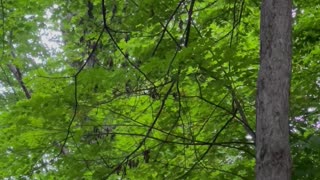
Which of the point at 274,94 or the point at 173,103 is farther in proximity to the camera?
the point at 173,103

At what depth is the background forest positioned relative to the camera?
3398mm

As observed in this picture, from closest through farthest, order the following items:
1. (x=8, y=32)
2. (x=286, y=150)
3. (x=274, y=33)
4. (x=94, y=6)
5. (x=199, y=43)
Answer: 1. (x=286, y=150)
2. (x=274, y=33)
3. (x=199, y=43)
4. (x=94, y=6)
5. (x=8, y=32)

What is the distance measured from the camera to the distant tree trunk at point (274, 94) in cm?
216

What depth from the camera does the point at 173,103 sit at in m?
4.30

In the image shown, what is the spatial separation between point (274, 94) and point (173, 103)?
211 centimetres

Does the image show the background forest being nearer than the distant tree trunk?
No

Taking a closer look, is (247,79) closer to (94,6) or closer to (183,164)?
(183,164)

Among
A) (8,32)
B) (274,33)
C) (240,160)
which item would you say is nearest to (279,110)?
(274,33)

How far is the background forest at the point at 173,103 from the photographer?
11.1 feet

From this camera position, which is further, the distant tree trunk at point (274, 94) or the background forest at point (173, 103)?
the background forest at point (173, 103)

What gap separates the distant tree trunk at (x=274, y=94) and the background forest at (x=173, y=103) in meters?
0.64

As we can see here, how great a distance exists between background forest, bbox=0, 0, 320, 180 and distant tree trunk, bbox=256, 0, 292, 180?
0.64 metres

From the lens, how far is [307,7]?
14.7 feet

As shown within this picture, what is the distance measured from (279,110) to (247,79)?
159 centimetres
